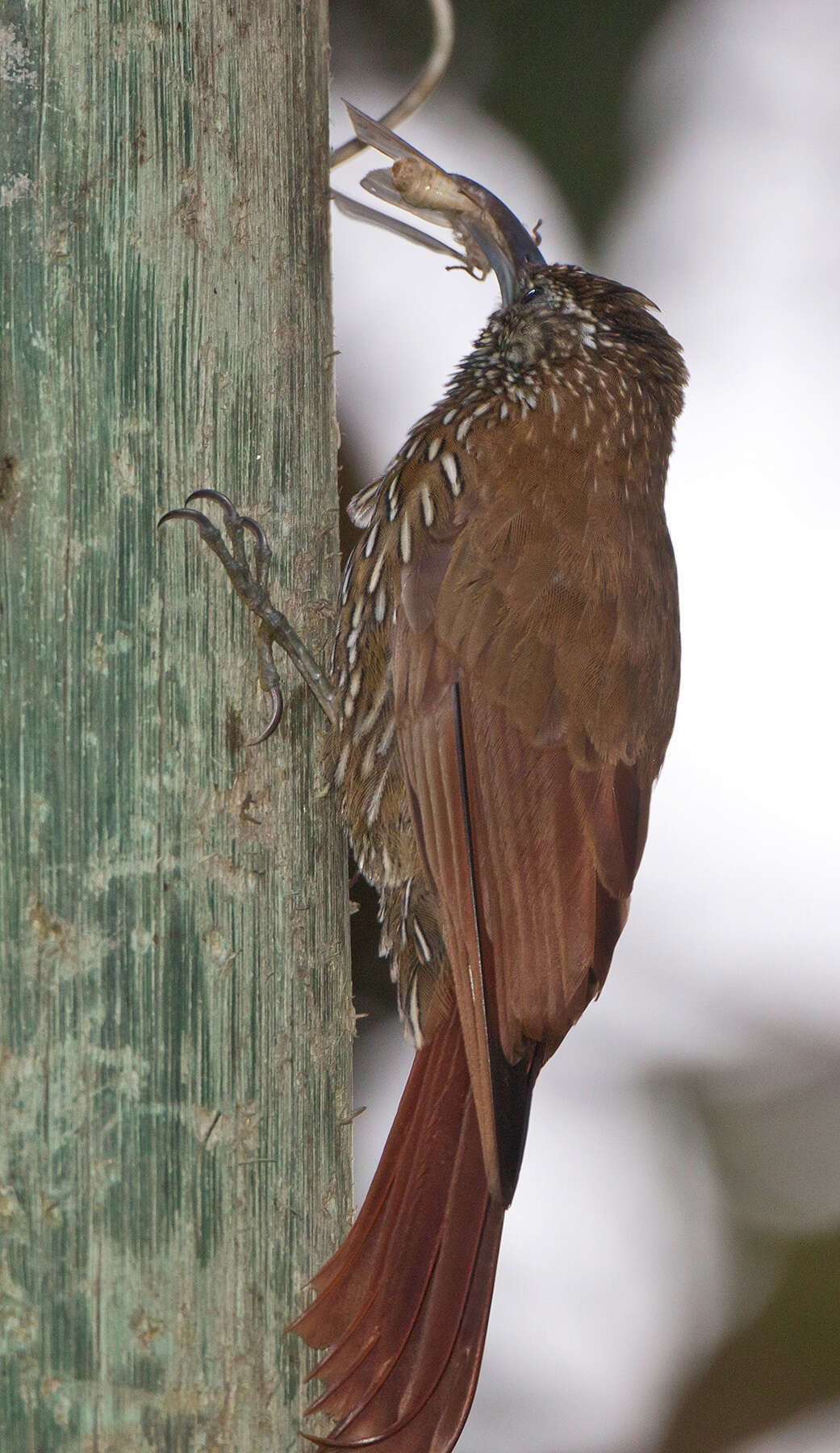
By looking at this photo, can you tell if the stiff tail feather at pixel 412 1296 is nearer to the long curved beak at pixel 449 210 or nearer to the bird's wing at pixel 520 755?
the bird's wing at pixel 520 755

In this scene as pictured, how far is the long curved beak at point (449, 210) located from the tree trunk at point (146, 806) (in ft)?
2.07

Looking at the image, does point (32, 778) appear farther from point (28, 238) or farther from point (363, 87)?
point (363, 87)

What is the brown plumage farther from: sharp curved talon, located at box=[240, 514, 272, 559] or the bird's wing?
sharp curved talon, located at box=[240, 514, 272, 559]

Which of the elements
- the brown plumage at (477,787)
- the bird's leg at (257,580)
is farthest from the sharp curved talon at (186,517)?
the brown plumage at (477,787)

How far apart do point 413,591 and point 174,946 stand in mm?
781

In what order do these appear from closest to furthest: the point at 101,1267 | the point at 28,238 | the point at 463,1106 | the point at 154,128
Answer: the point at 101,1267 < the point at 28,238 < the point at 154,128 < the point at 463,1106

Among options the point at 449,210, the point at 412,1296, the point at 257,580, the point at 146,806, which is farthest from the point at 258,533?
the point at 449,210

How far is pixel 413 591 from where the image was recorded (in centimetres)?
238

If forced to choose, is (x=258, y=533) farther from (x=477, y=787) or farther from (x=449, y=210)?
(x=449, y=210)

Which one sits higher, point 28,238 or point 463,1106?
point 28,238

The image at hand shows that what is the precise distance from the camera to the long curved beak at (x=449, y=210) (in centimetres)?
270

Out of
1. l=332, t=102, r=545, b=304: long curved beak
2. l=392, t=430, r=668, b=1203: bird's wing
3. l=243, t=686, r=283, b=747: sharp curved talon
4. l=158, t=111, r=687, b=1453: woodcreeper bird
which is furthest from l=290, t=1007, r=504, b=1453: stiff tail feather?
l=332, t=102, r=545, b=304: long curved beak

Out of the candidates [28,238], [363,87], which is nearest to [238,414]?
[28,238]

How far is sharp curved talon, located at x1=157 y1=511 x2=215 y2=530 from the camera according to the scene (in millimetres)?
1889
